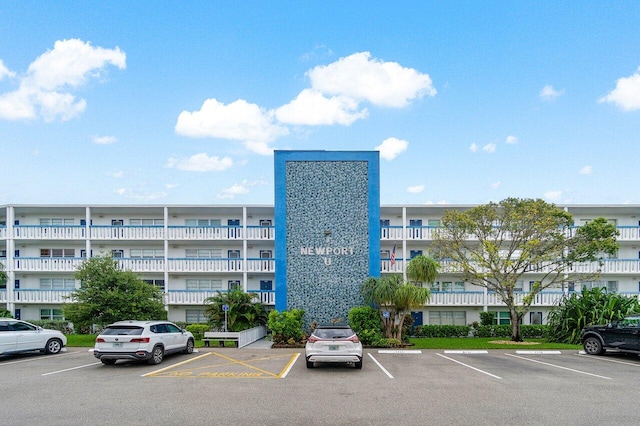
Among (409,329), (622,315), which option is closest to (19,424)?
(409,329)

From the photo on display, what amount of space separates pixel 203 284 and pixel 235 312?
24.6ft

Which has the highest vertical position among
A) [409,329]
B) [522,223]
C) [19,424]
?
[522,223]

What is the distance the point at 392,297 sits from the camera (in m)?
22.5

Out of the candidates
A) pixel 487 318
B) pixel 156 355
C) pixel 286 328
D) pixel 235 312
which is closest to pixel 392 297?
pixel 286 328

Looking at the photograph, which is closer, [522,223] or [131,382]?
[131,382]

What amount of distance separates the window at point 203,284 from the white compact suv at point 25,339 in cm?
1297

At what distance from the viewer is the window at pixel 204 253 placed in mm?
33156

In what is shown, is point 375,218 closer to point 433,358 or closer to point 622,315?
point 433,358

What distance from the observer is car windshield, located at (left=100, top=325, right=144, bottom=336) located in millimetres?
15363

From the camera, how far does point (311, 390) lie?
38.6 feet

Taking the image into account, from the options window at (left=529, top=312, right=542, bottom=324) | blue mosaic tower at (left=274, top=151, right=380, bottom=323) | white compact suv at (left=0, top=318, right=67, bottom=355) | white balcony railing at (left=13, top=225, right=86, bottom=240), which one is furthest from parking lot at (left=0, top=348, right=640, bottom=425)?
white balcony railing at (left=13, top=225, right=86, bottom=240)

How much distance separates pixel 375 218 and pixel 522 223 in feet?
24.9

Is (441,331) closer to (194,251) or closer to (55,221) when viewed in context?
(194,251)

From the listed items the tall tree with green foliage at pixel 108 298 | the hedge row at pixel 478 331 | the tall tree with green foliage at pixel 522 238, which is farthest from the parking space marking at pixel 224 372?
the hedge row at pixel 478 331
